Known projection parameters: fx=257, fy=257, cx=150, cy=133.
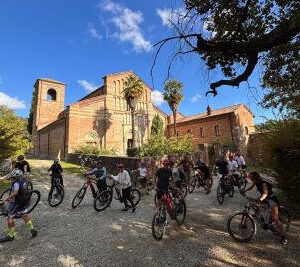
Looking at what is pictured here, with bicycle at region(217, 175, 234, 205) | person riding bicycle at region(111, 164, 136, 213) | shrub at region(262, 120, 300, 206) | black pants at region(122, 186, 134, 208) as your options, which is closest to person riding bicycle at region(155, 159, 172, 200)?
person riding bicycle at region(111, 164, 136, 213)

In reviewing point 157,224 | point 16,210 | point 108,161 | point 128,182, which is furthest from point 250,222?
point 108,161

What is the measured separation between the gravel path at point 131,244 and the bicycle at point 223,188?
52.5 inches

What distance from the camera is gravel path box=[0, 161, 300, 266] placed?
5.83 m

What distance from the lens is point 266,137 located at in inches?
410

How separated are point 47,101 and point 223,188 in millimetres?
37111

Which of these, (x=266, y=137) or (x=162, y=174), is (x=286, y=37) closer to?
(x=162, y=174)

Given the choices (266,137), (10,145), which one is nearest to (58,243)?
(266,137)

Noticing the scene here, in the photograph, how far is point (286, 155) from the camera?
9.22m

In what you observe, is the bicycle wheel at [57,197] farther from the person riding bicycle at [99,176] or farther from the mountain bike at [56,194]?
the person riding bicycle at [99,176]

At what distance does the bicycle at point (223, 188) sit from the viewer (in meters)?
11.3

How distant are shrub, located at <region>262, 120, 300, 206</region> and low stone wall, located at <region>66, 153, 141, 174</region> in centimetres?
836

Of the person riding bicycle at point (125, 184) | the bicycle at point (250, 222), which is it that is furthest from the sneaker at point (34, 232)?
the bicycle at point (250, 222)

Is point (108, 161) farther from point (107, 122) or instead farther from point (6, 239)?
point (107, 122)

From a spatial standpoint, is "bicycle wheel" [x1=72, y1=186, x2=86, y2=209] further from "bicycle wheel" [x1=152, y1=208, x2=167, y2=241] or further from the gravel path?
"bicycle wheel" [x1=152, y1=208, x2=167, y2=241]
